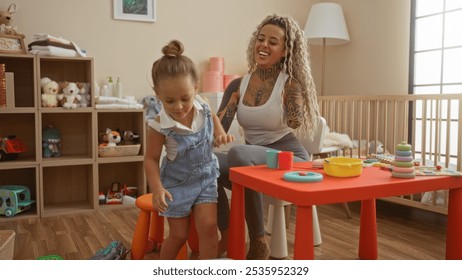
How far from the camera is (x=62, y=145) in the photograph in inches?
122

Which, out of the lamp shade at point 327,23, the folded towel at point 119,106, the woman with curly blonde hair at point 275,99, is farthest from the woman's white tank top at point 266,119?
the lamp shade at point 327,23

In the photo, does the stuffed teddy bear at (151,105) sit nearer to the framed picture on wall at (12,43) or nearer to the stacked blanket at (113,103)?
the stacked blanket at (113,103)

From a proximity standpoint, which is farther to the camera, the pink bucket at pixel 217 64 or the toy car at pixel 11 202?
the pink bucket at pixel 217 64

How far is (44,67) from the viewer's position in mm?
3008

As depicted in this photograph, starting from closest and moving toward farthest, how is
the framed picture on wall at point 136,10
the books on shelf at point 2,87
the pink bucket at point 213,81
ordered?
the books on shelf at point 2,87, the framed picture on wall at point 136,10, the pink bucket at point 213,81

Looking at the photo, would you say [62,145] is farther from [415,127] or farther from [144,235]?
[415,127]

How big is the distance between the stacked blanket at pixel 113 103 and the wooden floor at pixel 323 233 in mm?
671

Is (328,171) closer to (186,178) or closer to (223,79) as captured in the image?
(186,178)

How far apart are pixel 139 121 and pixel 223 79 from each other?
757 mm

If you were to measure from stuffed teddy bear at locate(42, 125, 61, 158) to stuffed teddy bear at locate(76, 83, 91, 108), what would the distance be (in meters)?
0.27

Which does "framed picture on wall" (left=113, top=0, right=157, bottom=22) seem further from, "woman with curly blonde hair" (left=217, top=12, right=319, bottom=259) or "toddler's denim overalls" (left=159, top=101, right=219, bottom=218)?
"toddler's denim overalls" (left=159, top=101, right=219, bottom=218)

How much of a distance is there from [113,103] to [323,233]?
5.19ft

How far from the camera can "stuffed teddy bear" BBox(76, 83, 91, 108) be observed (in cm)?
290

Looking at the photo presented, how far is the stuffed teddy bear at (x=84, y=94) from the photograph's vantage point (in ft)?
9.52
